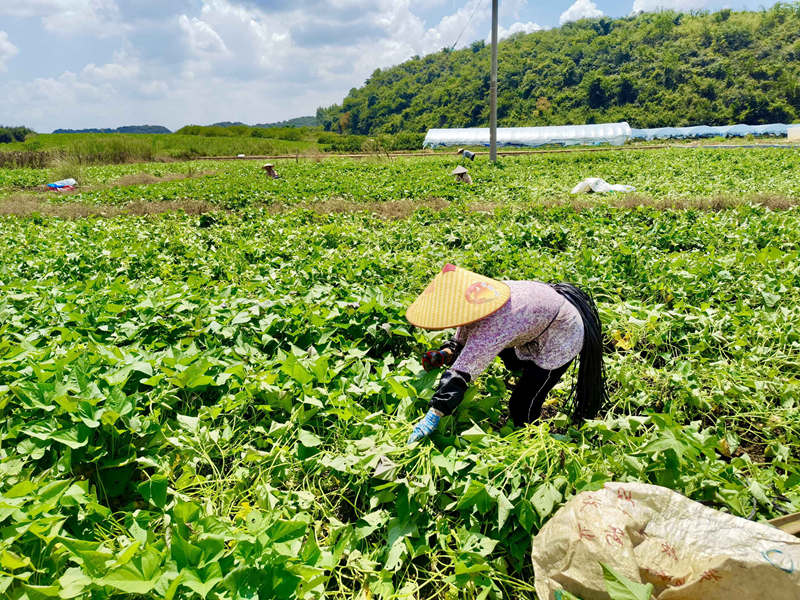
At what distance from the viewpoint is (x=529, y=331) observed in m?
2.39

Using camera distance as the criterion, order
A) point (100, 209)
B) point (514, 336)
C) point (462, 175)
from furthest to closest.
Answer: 1. point (462, 175)
2. point (100, 209)
3. point (514, 336)

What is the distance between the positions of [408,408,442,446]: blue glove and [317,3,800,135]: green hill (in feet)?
200

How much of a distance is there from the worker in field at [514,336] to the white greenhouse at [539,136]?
4218 cm

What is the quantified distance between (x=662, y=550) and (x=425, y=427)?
1.03m

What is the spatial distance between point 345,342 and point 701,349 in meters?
2.61

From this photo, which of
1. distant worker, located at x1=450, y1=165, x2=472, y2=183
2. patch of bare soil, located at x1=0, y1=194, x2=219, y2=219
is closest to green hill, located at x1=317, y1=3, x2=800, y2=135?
distant worker, located at x1=450, y1=165, x2=472, y2=183

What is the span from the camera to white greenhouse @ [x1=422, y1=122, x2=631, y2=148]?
41.2 metres

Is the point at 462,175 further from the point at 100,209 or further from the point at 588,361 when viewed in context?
the point at 588,361

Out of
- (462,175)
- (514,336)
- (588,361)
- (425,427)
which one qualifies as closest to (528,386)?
(588,361)

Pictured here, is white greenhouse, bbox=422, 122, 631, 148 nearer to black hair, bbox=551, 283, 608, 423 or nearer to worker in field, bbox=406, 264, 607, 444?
black hair, bbox=551, 283, 608, 423

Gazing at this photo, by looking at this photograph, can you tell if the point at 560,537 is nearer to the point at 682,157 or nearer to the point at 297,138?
the point at 682,157

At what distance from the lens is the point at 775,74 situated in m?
55.3

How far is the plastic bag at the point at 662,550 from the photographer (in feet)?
4.51

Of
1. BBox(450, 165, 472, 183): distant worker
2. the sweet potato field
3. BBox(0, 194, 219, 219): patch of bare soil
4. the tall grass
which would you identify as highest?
the tall grass
